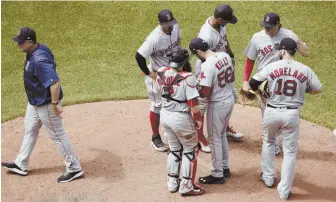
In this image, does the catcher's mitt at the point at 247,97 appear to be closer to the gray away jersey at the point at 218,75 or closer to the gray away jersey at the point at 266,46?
the gray away jersey at the point at 218,75

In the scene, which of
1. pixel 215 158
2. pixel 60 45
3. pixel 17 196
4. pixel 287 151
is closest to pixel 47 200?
pixel 17 196

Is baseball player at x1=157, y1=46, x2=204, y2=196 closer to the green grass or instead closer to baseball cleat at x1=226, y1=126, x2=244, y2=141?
baseball cleat at x1=226, y1=126, x2=244, y2=141

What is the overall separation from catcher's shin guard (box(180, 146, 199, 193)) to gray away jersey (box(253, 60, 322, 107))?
1190 mm

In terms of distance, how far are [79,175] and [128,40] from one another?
5618 millimetres

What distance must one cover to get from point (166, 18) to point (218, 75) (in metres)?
1.24

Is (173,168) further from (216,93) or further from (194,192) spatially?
(216,93)

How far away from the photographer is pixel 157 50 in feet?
25.9

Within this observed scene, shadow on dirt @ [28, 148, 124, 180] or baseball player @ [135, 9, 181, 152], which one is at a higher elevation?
baseball player @ [135, 9, 181, 152]

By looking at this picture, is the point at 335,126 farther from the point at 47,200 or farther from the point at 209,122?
the point at 47,200

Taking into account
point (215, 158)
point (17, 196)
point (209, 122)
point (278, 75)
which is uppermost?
point (278, 75)

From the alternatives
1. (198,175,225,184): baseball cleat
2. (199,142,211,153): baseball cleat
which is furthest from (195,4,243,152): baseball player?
(198,175,225,184): baseball cleat

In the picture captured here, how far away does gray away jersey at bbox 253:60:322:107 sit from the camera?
661cm

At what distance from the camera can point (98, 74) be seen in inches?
444

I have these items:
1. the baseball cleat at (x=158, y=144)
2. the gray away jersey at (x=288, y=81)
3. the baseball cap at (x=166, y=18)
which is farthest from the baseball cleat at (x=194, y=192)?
the baseball cap at (x=166, y=18)
